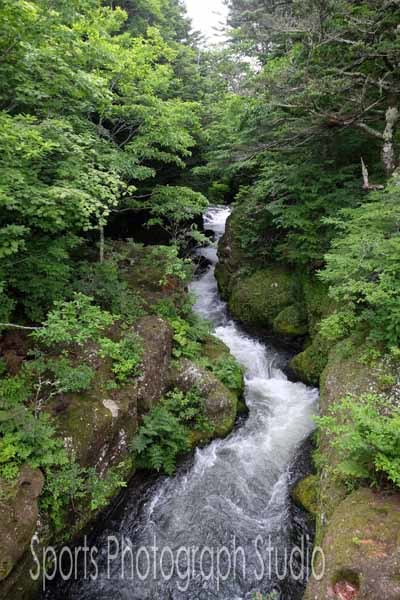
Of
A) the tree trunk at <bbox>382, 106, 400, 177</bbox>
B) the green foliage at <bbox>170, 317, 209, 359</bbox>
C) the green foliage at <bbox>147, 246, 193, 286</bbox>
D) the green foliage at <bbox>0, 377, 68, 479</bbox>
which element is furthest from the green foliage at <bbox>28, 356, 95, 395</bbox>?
the tree trunk at <bbox>382, 106, 400, 177</bbox>

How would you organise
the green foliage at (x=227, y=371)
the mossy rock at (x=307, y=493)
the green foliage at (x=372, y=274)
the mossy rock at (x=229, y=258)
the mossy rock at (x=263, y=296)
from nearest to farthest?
the green foliage at (x=372, y=274) < the mossy rock at (x=307, y=493) < the green foliage at (x=227, y=371) < the mossy rock at (x=263, y=296) < the mossy rock at (x=229, y=258)

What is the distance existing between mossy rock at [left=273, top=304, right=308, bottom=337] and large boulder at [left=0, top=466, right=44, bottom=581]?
25.6 feet

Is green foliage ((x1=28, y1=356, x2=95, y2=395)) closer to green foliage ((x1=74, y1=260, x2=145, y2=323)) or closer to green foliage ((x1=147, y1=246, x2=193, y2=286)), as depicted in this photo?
green foliage ((x1=74, y1=260, x2=145, y2=323))

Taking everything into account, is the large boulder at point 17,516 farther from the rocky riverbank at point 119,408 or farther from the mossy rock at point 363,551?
the mossy rock at point 363,551

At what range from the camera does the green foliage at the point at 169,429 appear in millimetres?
6508

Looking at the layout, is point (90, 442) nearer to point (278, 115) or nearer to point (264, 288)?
point (264, 288)

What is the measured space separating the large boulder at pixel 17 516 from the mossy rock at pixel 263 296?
816cm

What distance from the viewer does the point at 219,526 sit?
226 inches

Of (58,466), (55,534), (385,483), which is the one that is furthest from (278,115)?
(55,534)

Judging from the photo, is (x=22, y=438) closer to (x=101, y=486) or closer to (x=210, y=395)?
(x=101, y=486)

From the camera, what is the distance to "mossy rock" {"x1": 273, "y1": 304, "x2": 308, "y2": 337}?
10430 mm

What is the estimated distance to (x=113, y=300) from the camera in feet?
26.0

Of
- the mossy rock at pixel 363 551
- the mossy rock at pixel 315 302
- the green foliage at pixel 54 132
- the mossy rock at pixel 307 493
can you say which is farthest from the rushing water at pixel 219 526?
the green foliage at pixel 54 132

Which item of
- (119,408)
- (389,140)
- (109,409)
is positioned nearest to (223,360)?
(119,408)
